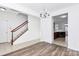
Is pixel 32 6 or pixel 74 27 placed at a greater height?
pixel 32 6

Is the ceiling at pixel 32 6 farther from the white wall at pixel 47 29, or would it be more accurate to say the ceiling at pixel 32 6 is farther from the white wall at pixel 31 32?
the white wall at pixel 31 32

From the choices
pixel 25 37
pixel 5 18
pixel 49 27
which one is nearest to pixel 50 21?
pixel 49 27

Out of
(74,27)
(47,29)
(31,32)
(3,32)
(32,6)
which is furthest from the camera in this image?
(31,32)

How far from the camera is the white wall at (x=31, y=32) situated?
235 inches

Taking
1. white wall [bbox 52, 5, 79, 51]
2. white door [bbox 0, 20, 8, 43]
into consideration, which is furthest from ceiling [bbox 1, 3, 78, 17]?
white door [bbox 0, 20, 8, 43]

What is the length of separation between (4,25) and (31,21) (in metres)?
2.14

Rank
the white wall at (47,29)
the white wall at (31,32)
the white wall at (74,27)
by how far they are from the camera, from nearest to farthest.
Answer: the white wall at (74,27), the white wall at (31,32), the white wall at (47,29)

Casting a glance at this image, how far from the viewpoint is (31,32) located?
23.1 ft

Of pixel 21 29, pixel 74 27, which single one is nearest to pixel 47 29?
pixel 21 29

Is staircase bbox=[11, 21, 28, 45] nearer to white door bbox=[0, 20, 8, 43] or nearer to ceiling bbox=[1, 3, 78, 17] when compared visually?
white door bbox=[0, 20, 8, 43]

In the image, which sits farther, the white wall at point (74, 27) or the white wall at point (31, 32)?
the white wall at point (31, 32)

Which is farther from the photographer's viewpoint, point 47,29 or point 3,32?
point 47,29

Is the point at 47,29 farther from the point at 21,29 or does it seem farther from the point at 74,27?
the point at 74,27

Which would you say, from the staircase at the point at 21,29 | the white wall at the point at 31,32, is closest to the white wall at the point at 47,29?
the white wall at the point at 31,32
